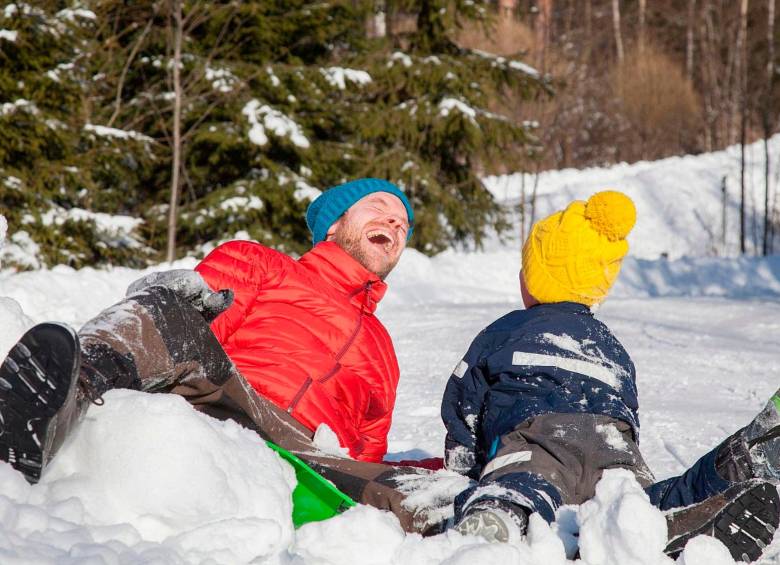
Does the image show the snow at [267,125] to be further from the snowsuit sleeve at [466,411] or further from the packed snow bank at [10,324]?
the packed snow bank at [10,324]

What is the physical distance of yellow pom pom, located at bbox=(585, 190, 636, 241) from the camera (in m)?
2.56

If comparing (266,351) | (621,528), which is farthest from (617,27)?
(621,528)

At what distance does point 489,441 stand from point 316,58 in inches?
421

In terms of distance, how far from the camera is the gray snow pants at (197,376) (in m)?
1.84

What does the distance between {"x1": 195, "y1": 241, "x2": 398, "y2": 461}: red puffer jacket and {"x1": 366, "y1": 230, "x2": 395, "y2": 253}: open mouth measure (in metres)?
0.16

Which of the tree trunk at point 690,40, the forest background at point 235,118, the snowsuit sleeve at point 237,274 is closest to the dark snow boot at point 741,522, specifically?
the snowsuit sleeve at point 237,274

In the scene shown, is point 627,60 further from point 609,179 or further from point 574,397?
point 574,397

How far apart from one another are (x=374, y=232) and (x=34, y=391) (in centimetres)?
163

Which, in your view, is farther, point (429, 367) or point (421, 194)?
point (421, 194)

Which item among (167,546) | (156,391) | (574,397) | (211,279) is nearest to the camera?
(167,546)

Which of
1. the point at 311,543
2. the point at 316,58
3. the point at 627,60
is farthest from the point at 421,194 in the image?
the point at 627,60

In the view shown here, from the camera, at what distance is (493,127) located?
1202 cm

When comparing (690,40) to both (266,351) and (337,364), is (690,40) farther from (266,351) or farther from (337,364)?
(266,351)

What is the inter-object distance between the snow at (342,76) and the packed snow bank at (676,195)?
271 inches
